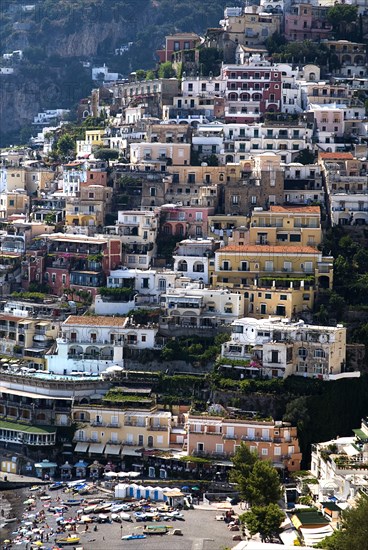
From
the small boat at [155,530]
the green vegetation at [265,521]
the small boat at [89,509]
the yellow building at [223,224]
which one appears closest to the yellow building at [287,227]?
the yellow building at [223,224]

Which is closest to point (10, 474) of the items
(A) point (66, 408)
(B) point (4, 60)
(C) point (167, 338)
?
(A) point (66, 408)

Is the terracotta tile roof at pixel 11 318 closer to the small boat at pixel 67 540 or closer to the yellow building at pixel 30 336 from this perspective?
the yellow building at pixel 30 336

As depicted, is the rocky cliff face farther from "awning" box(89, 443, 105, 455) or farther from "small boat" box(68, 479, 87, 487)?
"small boat" box(68, 479, 87, 487)

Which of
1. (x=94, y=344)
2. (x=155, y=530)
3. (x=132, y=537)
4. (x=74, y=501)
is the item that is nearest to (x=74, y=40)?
(x=94, y=344)

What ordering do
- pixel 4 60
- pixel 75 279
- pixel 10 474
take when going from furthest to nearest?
pixel 4 60
pixel 75 279
pixel 10 474

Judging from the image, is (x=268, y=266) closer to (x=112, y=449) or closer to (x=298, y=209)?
(x=298, y=209)

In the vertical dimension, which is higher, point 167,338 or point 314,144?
point 314,144

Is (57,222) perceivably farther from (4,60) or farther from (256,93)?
(4,60)

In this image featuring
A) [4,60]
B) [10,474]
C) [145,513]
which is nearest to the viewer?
[145,513]
